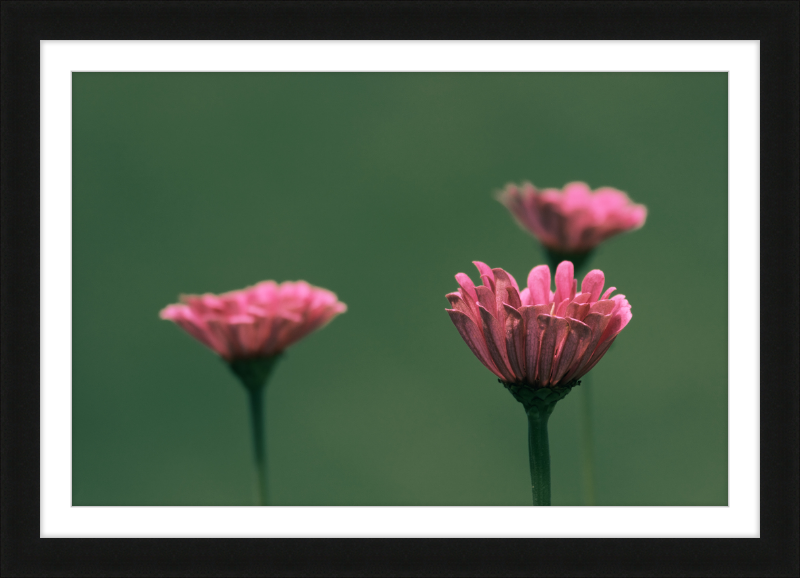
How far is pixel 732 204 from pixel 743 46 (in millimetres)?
230

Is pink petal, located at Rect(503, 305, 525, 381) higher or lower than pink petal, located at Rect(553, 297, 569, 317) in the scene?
lower

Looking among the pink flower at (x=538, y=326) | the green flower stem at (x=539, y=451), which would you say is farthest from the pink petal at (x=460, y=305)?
the green flower stem at (x=539, y=451)

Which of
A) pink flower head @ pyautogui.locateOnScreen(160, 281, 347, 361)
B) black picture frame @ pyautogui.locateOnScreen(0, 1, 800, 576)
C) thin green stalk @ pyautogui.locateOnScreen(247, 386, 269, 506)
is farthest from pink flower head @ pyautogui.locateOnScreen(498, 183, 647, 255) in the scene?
thin green stalk @ pyautogui.locateOnScreen(247, 386, 269, 506)

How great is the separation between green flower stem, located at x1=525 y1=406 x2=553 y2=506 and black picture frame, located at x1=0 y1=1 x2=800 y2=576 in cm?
28

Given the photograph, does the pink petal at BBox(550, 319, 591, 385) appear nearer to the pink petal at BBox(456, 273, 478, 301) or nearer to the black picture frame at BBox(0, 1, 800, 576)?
the pink petal at BBox(456, 273, 478, 301)

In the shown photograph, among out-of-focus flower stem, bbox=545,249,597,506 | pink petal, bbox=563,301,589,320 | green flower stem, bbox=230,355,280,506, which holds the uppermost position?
pink petal, bbox=563,301,589,320

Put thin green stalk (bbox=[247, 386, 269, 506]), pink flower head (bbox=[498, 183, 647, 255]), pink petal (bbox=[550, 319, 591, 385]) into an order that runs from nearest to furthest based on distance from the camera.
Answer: pink petal (bbox=[550, 319, 591, 385]) < thin green stalk (bbox=[247, 386, 269, 506]) < pink flower head (bbox=[498, 183, 647, 255])

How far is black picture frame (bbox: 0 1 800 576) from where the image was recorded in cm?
86
